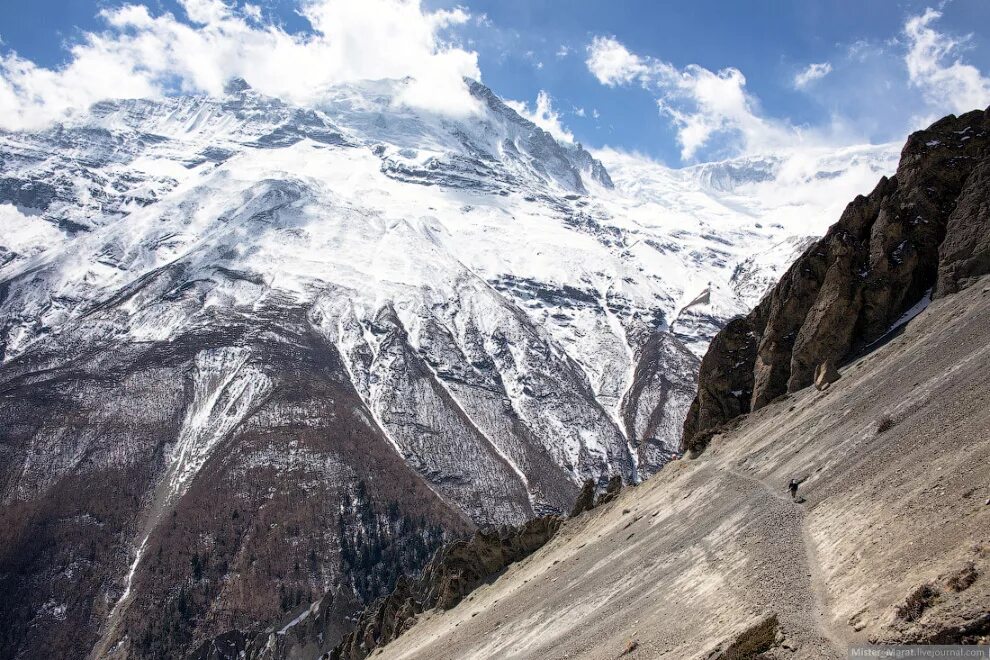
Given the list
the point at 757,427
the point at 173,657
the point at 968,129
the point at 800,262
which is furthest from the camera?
the point at 173,657

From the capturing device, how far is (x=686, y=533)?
38.7 metres

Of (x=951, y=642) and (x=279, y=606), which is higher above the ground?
(x=279, y=606)

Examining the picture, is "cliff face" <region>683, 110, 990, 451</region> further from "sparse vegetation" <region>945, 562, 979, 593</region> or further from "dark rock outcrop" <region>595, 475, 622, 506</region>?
"sparse vegetation" <region>945, 562, 979, 593</region>

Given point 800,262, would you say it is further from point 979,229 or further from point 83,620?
point 83,620

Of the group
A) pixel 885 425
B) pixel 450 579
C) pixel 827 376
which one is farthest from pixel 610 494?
pixel 885 425

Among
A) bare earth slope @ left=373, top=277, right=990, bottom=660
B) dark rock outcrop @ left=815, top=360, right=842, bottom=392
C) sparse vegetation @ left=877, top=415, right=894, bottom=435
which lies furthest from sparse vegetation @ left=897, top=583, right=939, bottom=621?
dark rock outcrop @ left=815, top=360, right=842, bottom=392

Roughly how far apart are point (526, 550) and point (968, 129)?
1913 inches

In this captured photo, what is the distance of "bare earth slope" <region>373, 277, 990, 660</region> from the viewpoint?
1995cm

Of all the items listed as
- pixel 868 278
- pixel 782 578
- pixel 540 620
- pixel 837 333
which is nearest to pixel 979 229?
pixel 868 278

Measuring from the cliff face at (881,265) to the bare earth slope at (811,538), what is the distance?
3.38m

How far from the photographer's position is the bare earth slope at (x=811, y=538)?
1995cm

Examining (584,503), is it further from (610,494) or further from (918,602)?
(918,602)

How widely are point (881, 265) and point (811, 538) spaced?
94.1ft

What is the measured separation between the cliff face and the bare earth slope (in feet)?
11.1
